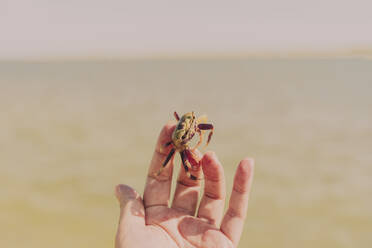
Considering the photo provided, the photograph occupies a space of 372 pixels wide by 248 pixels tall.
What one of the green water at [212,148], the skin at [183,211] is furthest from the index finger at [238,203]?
the green water at [212,148]

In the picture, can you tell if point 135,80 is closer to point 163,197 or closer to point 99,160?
point 99,160

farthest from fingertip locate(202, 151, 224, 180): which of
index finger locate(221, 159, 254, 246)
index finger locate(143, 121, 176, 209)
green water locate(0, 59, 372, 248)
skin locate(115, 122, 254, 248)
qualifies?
green water locate(0, 59, 372, 248)

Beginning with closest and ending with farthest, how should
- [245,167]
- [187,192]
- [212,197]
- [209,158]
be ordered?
[245,167]
[209,158]
[212,197]
[187,192]

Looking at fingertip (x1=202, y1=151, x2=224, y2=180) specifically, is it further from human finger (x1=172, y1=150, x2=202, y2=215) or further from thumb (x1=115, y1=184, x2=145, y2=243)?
thumb (x1=115, y1=184, x2=145, y2=243)

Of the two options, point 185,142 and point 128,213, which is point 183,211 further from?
point 185,142

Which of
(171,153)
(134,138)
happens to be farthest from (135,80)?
(171,153)

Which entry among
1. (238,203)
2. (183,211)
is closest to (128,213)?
(183,211)
